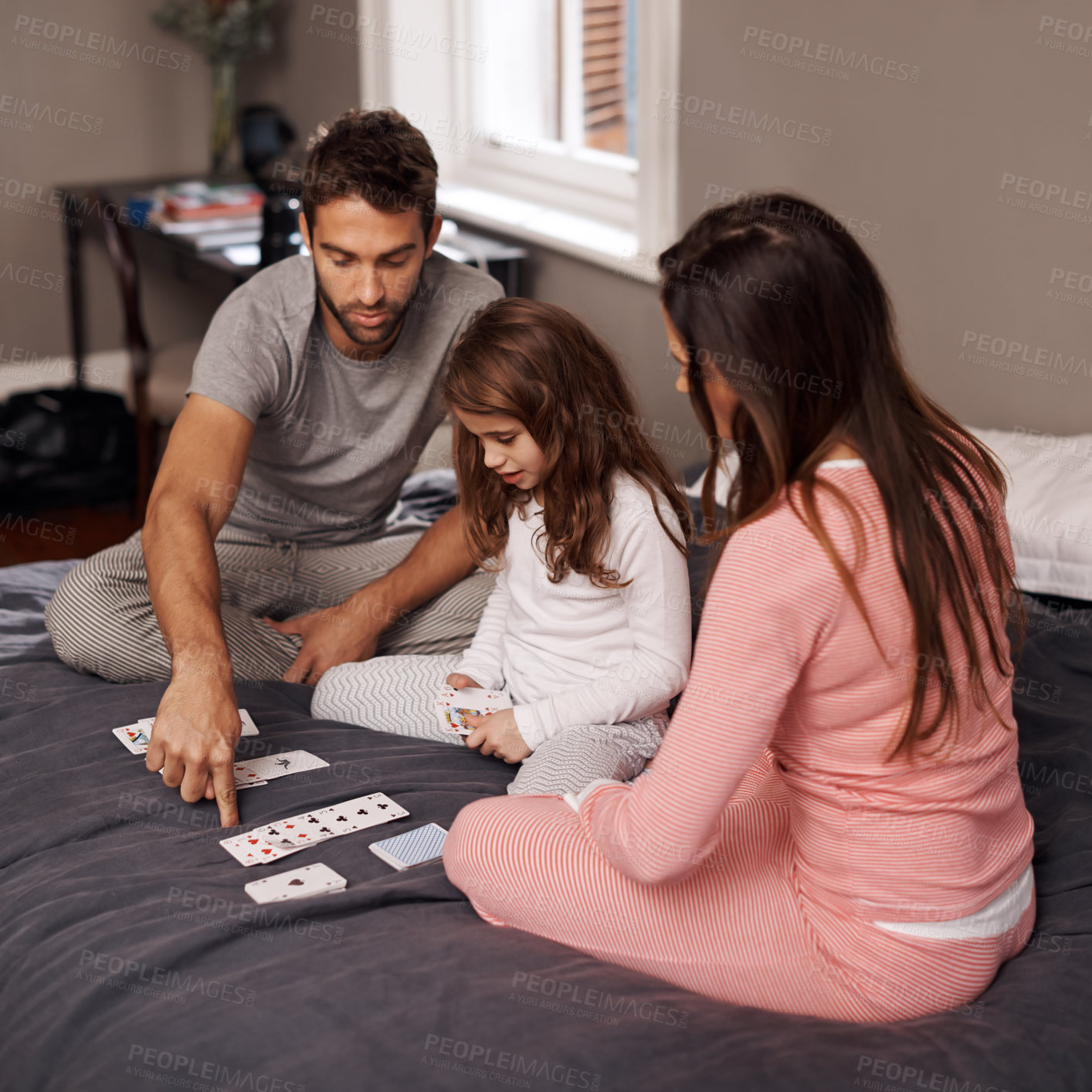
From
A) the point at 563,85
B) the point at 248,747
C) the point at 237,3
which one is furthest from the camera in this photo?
the point at 237,3

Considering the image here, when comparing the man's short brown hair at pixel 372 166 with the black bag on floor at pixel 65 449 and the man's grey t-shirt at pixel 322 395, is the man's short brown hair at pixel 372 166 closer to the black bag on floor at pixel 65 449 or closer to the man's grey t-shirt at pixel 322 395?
the man's grey t-shirt at pixel 322 395

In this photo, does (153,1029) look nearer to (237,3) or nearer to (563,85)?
(563,85)

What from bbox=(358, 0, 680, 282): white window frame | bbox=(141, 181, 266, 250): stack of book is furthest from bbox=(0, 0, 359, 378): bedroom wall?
bbox=(141, 181, 266, 250): stack of book

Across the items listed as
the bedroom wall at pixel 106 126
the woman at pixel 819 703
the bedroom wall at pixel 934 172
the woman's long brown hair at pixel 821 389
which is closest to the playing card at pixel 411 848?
the woman at pixel 819 703

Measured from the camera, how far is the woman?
3.06ft

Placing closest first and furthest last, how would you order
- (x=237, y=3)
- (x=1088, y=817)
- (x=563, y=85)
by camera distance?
(x=1088, y=817), (x=563, y=85), (x=237, y=3)

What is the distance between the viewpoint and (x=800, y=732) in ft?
3.37

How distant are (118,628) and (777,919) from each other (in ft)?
3.54

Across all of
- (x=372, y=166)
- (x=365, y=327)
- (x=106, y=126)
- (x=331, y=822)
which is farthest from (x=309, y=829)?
(x=106, y=126)

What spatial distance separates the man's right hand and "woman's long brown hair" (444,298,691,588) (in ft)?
1.49

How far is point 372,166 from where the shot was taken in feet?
5.65

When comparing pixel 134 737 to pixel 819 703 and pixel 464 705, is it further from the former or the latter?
pixel 819 703

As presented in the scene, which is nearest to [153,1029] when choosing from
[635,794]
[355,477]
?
[635,794]

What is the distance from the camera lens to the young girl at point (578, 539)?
1.44 meters
